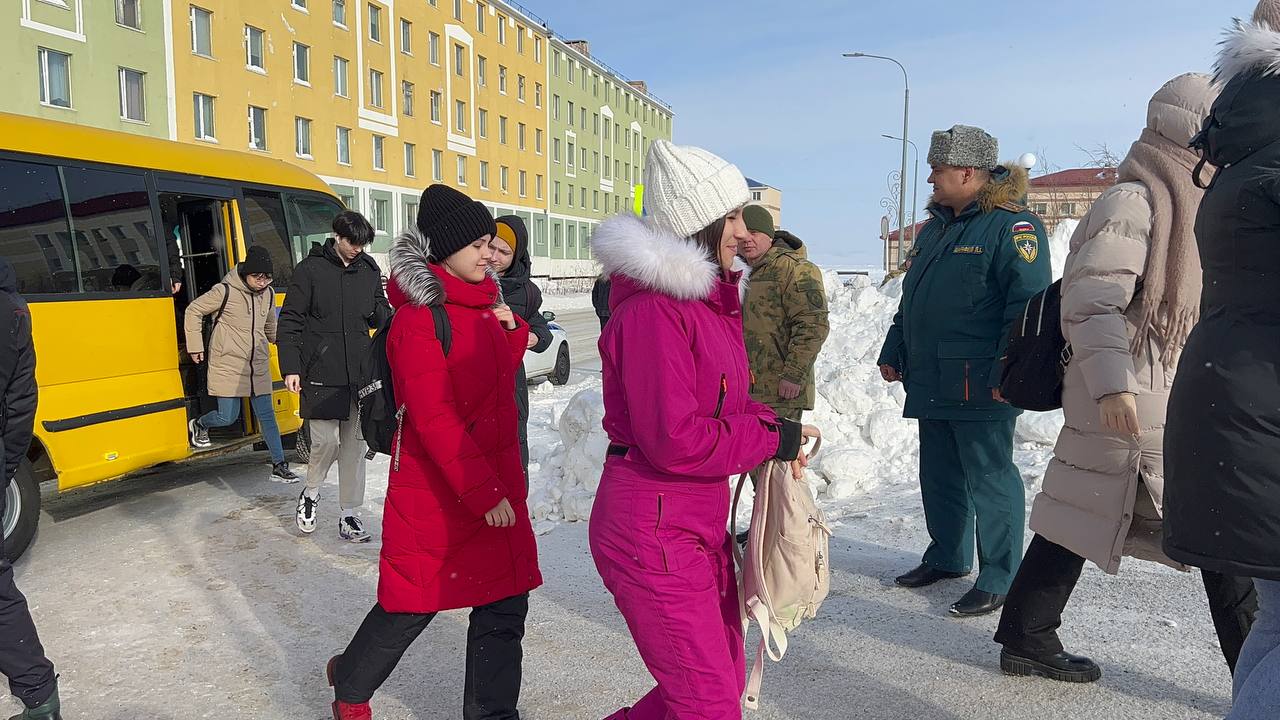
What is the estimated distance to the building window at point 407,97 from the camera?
3909cm

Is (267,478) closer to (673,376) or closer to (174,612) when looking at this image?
(174,612)

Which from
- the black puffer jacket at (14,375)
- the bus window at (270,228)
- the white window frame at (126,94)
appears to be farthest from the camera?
the white window frame at (126,94)

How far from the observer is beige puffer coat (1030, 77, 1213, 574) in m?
2.84

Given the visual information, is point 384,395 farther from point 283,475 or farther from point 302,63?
point 302,63

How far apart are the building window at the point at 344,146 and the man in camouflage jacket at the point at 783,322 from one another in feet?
108

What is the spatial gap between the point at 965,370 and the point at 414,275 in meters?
2.57

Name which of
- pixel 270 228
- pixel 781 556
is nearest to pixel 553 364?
pixel 270 228

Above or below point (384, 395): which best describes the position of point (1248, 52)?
above

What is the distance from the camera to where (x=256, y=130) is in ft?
100

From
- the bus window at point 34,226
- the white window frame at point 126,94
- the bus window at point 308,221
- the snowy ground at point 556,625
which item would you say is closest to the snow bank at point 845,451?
the snowy ground at point 556,625

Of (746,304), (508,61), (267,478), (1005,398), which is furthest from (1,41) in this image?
(508,61)

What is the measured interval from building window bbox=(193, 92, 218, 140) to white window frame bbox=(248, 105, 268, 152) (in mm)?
1505

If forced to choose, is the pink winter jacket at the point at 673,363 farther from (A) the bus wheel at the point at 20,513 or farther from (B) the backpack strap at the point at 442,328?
(A) the bus wheel at the point at 20,513

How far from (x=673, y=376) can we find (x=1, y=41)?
26.7 meters
